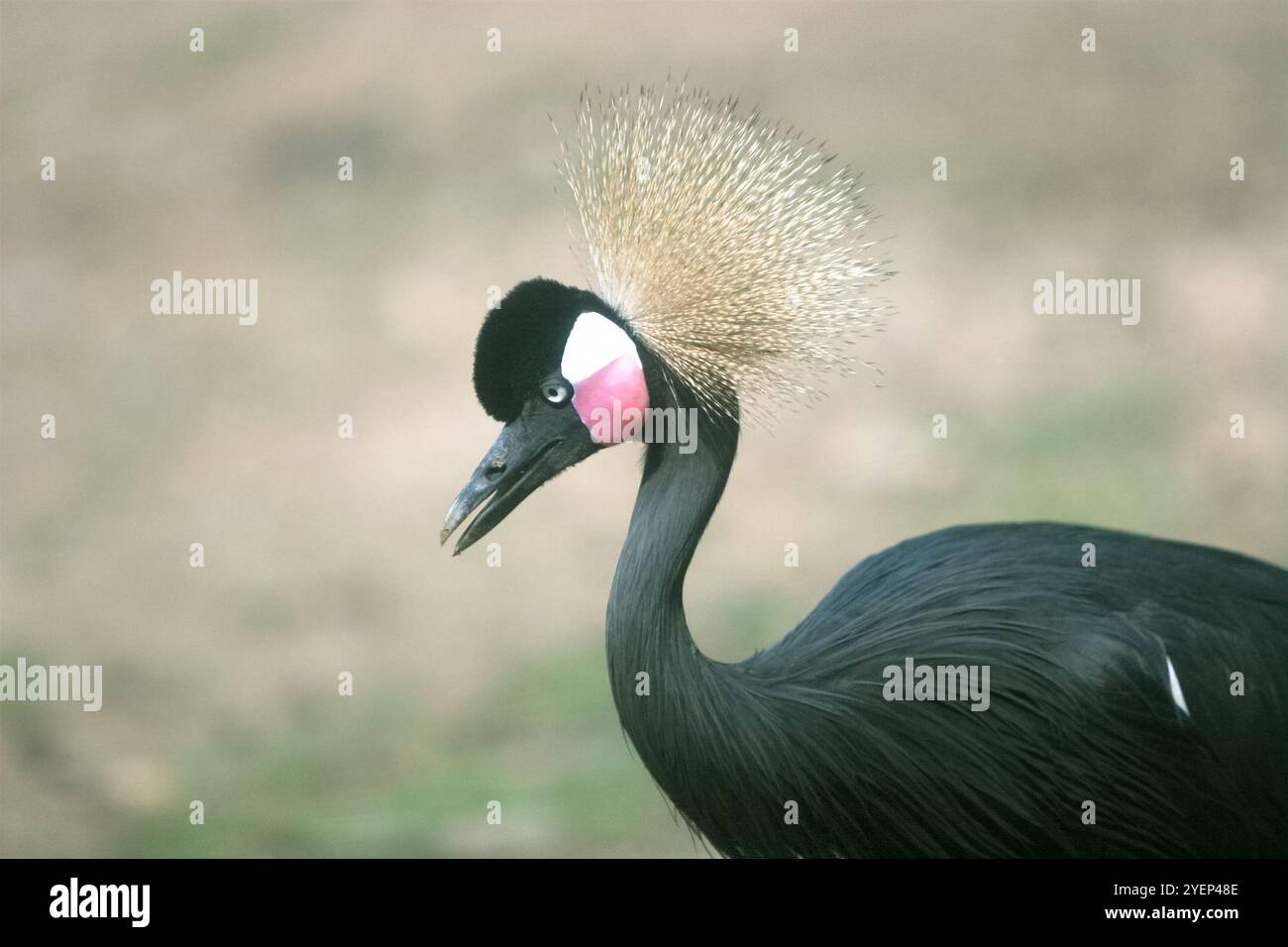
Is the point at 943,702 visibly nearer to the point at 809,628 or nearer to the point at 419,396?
the point at 809,628

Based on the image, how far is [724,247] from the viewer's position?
262 centimetres

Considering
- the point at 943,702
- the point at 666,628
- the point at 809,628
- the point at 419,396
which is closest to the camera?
the point at 666,628

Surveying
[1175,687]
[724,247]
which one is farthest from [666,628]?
[1175,687]

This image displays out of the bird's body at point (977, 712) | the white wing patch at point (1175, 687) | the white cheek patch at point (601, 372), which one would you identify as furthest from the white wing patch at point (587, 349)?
the white wing patch at point (1175, 687)

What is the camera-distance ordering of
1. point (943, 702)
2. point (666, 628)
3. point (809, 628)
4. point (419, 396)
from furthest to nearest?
point (419, 396) → point (809, 628) → point (943, 702) → point (666, 628)

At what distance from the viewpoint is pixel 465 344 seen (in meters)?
→ 5.80

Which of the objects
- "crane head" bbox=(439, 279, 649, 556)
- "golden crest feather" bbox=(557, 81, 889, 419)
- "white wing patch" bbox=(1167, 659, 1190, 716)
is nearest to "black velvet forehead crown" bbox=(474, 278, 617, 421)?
"crane head" bbox=(439, 279, 649, 556)

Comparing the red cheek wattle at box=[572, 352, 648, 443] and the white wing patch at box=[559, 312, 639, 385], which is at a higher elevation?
the white wing patch at box=[559, 312, 639, 385]

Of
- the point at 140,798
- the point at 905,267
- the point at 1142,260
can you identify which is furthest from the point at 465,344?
the point at 1142,260

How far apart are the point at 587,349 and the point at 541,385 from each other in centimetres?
9

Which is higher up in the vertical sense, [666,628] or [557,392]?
[557,392]

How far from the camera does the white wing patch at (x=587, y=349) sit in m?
2.44

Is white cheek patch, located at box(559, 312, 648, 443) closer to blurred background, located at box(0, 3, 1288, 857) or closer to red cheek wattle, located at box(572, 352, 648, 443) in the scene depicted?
red cheek wattle, located at box(572, 352, 648, 443)

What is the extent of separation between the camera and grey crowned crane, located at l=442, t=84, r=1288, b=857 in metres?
2.44
